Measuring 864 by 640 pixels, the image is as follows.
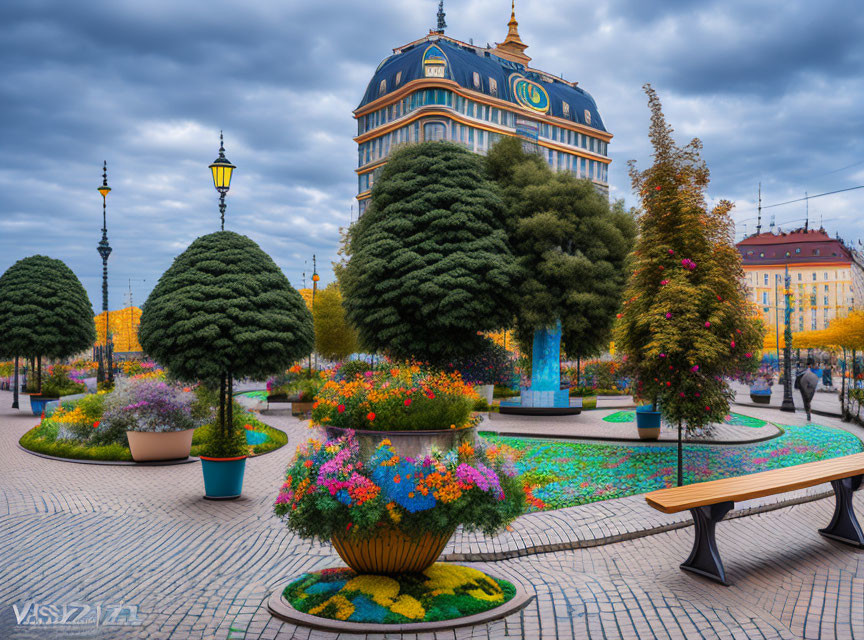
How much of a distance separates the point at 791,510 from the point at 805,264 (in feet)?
327

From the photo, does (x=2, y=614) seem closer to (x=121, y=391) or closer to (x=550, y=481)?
(x=550, y=481)

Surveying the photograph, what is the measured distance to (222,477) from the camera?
32.9 ft

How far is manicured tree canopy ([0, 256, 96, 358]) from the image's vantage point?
75.4 ft

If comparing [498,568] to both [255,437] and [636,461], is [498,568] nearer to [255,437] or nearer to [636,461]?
[636,461]

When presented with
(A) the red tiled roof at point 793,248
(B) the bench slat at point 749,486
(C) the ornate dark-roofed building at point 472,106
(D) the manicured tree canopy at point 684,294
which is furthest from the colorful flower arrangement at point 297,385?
Answer: (A) the red tiled roof at point 793,248

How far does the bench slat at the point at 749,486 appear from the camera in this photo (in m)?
6.39

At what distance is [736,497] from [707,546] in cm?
57

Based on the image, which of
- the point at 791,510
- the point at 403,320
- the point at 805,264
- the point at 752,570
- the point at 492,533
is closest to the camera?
the point at 492,533

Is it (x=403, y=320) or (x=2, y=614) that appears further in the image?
(x=403, y=320)

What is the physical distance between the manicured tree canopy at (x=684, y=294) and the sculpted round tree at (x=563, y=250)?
331 inches

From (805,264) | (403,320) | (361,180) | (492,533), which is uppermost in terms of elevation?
(361,180)

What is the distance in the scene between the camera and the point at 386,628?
195 inches

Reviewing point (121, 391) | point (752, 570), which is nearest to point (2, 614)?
point (752, 570)

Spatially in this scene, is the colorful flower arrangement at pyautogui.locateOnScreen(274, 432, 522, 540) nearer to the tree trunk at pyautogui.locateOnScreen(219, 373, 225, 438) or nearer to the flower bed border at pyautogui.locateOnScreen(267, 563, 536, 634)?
the flower bed border at pyautogui.locateOnScreen(267, 563, 536, 634)
